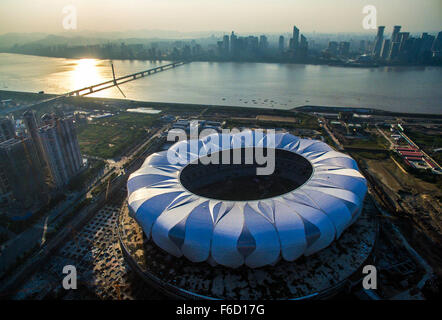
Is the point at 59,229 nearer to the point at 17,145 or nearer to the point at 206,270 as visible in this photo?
the point at 17,145

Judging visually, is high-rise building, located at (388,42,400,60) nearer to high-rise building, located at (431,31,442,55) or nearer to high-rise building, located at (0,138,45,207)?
high-rise building, located at (431,31,442,55)

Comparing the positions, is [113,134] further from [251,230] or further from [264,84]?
[264,84]

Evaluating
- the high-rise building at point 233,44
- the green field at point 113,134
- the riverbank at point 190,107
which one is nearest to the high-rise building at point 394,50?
the high-rise building at point 233,44

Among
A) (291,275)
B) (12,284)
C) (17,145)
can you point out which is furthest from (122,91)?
(291,275)

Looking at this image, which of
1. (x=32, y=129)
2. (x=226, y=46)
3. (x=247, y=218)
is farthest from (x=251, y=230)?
(x=226, y=46)

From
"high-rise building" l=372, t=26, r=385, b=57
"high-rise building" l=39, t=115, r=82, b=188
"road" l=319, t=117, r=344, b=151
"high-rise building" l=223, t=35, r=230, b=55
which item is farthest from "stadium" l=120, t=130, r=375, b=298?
"high-rise building" l=372, t=26, r=385, b=57

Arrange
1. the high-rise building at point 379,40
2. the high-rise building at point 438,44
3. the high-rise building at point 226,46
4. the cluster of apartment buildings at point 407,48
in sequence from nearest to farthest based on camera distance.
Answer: the cluster of apartment buildings at point 407,48
the high-rise building at point 438,44
the high-rise building at point 379,40
the high-rise building at point 226,46

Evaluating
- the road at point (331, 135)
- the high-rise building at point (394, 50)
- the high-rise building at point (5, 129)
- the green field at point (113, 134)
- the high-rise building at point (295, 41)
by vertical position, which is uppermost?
the high-rise building at point (295, 41)

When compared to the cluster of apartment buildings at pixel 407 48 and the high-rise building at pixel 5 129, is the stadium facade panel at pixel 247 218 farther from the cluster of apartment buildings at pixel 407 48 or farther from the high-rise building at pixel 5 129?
the cluster of apartment buildings at pixel 407 48
